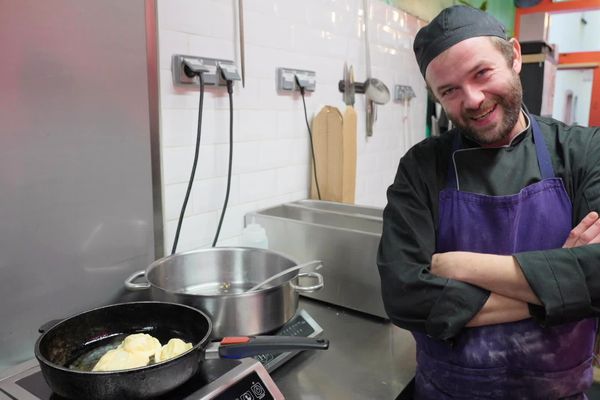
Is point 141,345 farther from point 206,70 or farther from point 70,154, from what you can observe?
point 206,70

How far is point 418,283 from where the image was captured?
97 cm

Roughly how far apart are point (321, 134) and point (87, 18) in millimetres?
1017

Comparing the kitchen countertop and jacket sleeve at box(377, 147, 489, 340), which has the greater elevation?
jacket sleeve at box(377, 147, 489, 340)

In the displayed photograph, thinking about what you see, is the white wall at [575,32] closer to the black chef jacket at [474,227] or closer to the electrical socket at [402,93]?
the electrical socket at [402,93]

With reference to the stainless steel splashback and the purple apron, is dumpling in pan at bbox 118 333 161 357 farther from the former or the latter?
the purple apron

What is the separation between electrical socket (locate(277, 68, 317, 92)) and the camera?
1650 mm

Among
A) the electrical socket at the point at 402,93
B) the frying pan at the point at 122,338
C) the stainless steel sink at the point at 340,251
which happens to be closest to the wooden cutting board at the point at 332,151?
the stainless steel sink at the point at 340,251

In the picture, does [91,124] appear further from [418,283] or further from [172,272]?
[418,283]

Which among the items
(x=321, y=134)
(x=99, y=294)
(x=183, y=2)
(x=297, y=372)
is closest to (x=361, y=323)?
(x=297, y=372)

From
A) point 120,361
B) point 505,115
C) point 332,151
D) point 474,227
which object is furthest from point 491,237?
point 332,151

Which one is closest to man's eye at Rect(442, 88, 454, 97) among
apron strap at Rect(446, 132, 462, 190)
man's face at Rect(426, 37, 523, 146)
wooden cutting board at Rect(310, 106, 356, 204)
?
man's face at Rect(426, 37, 523, 146)

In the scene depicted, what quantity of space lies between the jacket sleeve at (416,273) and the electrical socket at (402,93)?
1.47m

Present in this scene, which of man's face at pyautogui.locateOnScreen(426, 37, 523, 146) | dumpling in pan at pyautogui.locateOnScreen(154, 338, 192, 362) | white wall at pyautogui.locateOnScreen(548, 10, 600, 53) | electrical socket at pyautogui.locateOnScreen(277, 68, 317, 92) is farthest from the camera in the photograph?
white wall at pyautogui.locateOnScreen(548, 10, 600, 53)

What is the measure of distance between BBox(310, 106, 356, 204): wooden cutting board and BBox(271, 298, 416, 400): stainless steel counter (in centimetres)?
63
